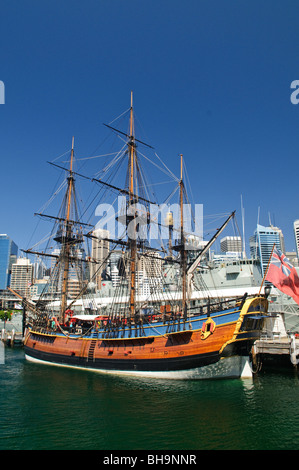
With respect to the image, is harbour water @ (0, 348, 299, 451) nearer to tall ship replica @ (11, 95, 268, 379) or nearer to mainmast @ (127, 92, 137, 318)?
tall ship replica @ (11, 95, 268, 379)

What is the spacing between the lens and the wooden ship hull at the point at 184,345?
2209cm

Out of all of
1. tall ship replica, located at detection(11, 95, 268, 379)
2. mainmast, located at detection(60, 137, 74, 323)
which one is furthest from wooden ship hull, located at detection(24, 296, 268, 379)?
mainmast, located at detection(60, 137, 74, 323)

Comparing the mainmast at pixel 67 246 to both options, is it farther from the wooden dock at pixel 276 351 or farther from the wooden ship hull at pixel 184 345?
the wooden dock at pixel 276 351

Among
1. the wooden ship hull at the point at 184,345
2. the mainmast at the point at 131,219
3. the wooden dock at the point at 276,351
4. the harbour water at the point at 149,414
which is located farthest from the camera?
the mainmast at the point at 131,219

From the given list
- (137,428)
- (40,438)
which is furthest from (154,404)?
(40,438)

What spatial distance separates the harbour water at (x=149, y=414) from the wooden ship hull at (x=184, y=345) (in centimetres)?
108

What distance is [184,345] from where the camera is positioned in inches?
915

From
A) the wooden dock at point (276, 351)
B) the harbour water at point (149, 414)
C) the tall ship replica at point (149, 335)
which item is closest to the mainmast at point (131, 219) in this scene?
the tall ship replica at point (149, 335)

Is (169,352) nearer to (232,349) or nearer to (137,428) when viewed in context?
(232,349)

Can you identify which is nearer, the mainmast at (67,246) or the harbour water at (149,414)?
the harbour water at (149,414)

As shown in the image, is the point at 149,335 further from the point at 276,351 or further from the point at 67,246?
the point at 67,246

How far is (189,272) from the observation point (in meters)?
39.1

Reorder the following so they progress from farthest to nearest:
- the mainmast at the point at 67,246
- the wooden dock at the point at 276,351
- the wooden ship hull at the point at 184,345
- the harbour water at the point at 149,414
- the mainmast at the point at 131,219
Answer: the mainmast at the point at 67,246 < the mainmast at the point at 131,219 < the wooden dock at the point at 276,351 < the wooden ship hull at the point at 184,345 < the harbour water at the point at 149,414
